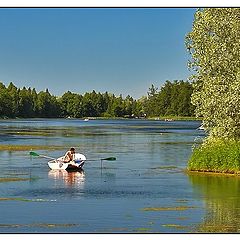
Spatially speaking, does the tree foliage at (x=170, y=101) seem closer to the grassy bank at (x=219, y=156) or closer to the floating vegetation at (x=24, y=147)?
the floating vegetation at (x=24, y=147)

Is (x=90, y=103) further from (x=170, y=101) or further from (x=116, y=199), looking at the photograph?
(x=116, y=199)

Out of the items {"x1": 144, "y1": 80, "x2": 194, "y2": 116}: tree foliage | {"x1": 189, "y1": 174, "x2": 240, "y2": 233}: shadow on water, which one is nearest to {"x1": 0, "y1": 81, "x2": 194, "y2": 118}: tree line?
{"x1": 144, "y1": 80, "x2": 194, "y2": 116}: tree foliage

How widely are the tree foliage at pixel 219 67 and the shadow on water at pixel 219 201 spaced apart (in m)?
1.89

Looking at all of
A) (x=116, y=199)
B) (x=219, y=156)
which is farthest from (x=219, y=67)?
(x=116, y=199)

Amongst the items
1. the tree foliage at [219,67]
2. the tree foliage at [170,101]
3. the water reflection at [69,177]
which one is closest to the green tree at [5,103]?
the tree foliage at [170,101]

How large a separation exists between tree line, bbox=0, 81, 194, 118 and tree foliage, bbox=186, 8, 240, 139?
93360mm

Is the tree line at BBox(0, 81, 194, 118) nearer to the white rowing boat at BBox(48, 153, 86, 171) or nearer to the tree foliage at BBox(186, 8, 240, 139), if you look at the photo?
the white rowing boat at BBox(48, 153, 86, 171)

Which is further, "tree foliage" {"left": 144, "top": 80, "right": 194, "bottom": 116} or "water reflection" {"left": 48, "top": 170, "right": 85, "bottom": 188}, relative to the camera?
"tree foliage" {"left": 144, "top": 80, "right": 194, "bottom": 116}

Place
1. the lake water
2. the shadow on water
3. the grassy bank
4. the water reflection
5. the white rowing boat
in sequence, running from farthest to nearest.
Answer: the white rowing boat, the grassy bank, the water reflection, the lake water, the shadow on water

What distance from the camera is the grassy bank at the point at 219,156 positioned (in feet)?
94.0

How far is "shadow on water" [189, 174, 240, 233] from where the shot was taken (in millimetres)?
18541

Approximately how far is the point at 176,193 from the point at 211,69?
5.17m
